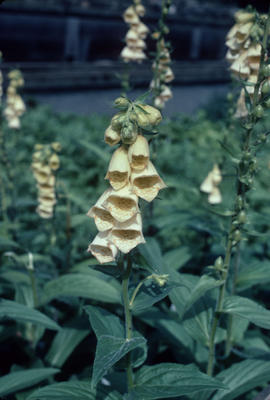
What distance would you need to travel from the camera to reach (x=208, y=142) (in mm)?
8062

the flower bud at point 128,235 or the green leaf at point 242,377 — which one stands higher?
the flower bud at point 128,235

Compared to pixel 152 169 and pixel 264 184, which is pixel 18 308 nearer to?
pixel 152 169

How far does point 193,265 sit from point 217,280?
1.28 meters

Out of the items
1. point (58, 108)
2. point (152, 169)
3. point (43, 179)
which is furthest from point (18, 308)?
point (58, 108)

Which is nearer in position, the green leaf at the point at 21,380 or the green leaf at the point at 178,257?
the green leaf at the point at 21,380

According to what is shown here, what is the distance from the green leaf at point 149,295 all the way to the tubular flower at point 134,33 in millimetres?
1972

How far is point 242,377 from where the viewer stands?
205 centimetres

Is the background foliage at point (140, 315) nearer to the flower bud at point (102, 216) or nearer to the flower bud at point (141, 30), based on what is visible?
the flower bud at point (102, 216)

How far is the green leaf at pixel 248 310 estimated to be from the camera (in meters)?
1.79

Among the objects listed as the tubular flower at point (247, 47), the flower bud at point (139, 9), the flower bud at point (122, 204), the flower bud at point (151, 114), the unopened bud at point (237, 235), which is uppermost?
the flower bud at point (139, 9)

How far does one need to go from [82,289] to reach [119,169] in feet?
3.71

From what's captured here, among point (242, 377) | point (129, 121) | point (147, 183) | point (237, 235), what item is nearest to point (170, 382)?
point (242, 377)

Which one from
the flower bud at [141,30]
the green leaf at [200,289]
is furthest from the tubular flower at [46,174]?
the green leaf at [200,289]

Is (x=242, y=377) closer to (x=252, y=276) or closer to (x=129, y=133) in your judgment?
(x=252, y=276)
